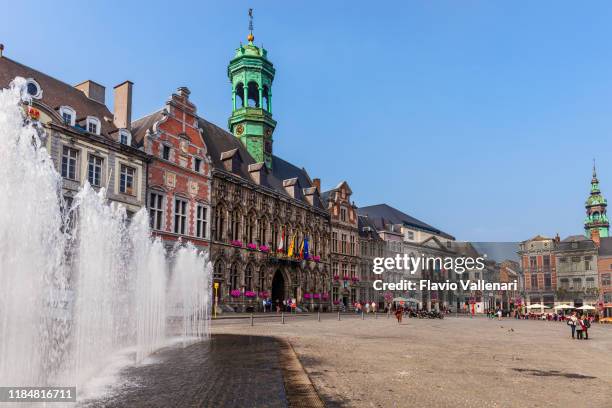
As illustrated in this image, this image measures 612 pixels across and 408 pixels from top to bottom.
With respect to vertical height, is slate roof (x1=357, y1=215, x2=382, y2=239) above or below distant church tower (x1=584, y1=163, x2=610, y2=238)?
below

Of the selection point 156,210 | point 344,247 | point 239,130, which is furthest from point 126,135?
point 344,247

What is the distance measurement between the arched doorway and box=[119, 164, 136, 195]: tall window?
20.8 m

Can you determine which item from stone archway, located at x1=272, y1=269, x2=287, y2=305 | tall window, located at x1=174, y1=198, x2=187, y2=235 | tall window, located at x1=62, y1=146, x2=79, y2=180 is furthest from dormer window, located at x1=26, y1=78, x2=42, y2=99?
stone archway, located at x1=272, y1=269, x2=287, y2=305

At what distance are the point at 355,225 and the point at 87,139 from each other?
136 ft

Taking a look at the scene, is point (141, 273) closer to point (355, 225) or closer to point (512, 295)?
point (355, 225)

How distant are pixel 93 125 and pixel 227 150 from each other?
17700 mm

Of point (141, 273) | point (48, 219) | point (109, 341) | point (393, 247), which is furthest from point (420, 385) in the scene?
point (393, 247)

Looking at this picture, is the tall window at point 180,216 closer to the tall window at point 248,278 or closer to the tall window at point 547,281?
the tall window at point 248,278

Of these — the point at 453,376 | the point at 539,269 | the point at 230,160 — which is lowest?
the point at 453,376

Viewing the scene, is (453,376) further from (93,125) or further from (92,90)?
(92,90)

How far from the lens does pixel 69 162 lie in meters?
32.4

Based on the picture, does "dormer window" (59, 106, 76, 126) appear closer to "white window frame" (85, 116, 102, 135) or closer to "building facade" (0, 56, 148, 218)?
"building facade" (0, 56, 148, 218)

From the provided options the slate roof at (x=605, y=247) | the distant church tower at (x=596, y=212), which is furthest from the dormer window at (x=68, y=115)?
the distant church tower at (x=596, y=212)

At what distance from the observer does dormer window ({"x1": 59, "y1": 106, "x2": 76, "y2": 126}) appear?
3231 centimetres
